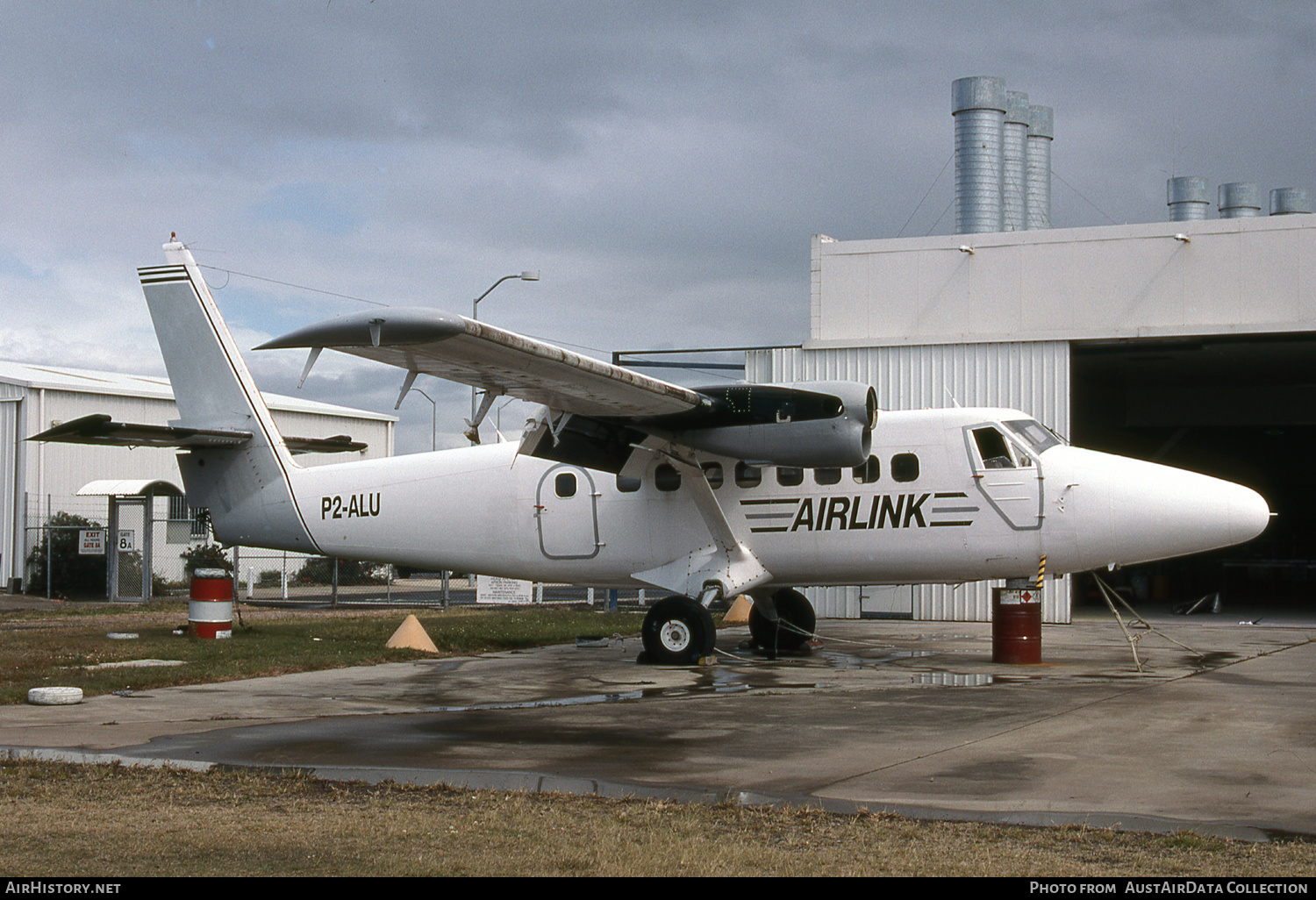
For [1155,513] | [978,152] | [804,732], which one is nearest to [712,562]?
[1155,513]

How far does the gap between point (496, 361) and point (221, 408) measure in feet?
25.2

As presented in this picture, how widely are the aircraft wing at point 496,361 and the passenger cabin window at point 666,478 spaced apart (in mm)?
1707

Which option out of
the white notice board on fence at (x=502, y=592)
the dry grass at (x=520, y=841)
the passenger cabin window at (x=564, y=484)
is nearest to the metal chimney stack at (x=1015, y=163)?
the white notice board on fence at (x=502, y=592)

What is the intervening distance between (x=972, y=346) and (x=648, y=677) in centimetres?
1471

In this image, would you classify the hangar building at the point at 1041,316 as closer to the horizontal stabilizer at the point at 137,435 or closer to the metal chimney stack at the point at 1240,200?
the metal chimney stack at the point at 1240,200

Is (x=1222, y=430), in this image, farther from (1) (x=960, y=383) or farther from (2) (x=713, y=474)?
(2) (x=713, y=474)

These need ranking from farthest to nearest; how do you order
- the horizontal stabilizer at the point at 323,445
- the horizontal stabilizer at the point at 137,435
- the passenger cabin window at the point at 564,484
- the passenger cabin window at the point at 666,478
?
the horizontal stabilizer at the point at 323,445 → the passenger cabin window at the point at 564,484 → the passenger cabin window at the point at 666,478 → the horizontal stabilizer at the point at 137,435

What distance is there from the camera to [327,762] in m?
8.16

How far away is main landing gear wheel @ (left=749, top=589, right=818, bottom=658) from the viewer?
17.3m

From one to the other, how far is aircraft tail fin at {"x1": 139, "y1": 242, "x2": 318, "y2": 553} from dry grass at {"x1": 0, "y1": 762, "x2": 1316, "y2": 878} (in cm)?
1089

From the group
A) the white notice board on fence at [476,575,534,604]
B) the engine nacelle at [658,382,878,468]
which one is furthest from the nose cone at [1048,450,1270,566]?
the white notice board on fence at [476,575,534,604]

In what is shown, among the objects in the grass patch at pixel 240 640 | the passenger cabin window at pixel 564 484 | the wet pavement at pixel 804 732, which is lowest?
the grass patch at pixel 240 640

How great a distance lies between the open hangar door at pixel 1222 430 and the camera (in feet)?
93.3

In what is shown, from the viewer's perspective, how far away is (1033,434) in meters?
15.2
